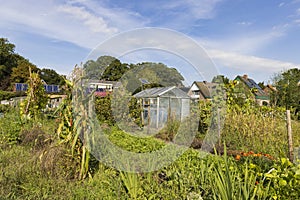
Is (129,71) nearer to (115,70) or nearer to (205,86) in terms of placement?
(115,70)

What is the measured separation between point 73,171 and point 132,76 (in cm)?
208

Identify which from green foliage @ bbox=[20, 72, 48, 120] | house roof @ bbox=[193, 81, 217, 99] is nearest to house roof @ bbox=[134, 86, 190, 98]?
house roof @ bbox=[193, 81, 217, 99]

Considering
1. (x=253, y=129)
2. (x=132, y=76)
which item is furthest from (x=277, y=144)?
(x=132, y=76)

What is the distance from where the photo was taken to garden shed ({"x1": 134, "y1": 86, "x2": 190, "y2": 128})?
7.07 meters

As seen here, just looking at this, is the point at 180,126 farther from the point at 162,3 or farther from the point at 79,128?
the point at 79,128

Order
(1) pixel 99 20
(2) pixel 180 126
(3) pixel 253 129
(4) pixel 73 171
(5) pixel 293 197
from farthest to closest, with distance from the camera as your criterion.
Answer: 1. (2) pixel 180 126
2. (3) pixel 253 129
3. (1) pixel 99 20
4. (4) pixel 73 171
5. (5) pixel 293 197

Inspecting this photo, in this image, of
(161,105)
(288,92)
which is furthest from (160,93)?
(288,92)

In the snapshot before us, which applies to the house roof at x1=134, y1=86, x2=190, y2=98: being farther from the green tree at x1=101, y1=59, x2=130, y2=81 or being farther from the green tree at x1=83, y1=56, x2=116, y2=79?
the green tree at x1=83, y1=56, x2=116, y2=79

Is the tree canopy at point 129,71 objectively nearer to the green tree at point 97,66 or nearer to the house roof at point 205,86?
the green tree at point 97,66

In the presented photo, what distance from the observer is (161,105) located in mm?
7676

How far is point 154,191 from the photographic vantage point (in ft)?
8.61

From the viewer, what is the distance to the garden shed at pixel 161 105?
278 inches

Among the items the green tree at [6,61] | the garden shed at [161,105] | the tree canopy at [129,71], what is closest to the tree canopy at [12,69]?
the green tree at [6,61]

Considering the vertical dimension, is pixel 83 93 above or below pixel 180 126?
above
